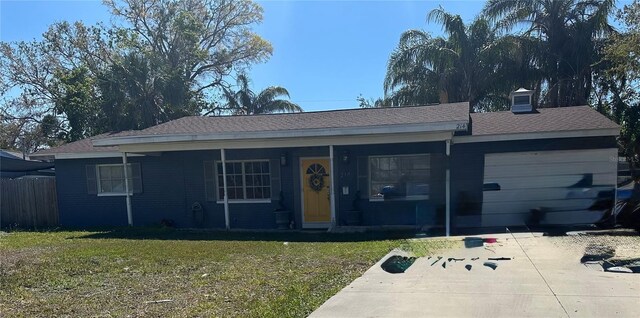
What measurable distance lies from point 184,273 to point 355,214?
6.01m

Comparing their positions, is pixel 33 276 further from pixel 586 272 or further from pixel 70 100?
pixel 70 100

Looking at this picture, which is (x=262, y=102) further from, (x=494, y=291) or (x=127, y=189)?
(x=494, y=291)

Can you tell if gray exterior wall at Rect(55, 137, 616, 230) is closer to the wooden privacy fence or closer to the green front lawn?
the wooden privacy fence

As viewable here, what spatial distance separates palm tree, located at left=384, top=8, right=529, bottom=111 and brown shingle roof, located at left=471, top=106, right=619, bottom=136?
663 cm

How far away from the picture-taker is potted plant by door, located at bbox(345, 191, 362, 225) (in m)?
12.4

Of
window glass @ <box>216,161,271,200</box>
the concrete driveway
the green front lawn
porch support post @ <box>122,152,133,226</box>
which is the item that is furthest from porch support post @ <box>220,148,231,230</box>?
the concrete driveway

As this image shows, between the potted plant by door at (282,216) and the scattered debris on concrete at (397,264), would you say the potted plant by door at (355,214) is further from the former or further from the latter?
the scattered debris on concrete at (397,264)

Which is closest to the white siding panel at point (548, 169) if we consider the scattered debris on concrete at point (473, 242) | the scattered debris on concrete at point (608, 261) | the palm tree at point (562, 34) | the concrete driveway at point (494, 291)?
the scattered debris on concrete at point (473, 242)

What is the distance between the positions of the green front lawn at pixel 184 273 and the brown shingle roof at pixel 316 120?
3136mm

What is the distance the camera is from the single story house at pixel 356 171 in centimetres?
1150

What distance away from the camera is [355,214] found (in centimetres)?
1243

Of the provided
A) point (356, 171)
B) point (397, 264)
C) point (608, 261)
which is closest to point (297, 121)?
point (356, 171)

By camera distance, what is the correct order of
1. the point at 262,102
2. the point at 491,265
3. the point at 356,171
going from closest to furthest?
the point at 491,265, the point at 356,171, the point at 262,102

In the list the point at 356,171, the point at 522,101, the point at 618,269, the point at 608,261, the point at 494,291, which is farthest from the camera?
the point at 522,101
